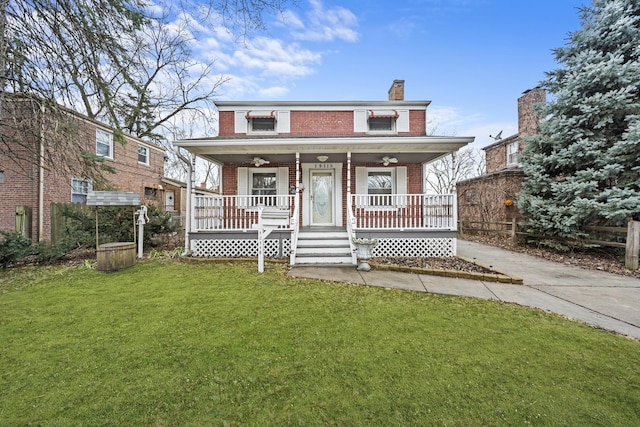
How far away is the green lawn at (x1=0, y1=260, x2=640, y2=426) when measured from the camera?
195 centimetres

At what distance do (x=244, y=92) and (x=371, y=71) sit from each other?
6.05 meters

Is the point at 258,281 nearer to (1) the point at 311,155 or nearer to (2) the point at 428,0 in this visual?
(1) the point at 311,155

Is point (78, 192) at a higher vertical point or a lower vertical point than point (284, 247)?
higher

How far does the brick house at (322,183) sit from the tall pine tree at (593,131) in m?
3.69

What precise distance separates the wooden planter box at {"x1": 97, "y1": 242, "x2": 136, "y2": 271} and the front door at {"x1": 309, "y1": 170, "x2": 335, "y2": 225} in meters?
5.74

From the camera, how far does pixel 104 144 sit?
12.8 metres

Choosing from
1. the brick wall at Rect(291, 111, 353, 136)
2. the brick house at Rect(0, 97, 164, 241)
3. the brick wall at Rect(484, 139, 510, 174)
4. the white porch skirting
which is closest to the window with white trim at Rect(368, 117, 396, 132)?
the brick wall at Rect(291, 111, 353, 136)

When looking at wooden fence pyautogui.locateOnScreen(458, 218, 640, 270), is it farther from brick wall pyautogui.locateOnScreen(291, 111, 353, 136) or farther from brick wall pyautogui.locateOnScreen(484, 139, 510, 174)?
brick wall pyautogui.locateOnScreen(291, 111, 353, 136)

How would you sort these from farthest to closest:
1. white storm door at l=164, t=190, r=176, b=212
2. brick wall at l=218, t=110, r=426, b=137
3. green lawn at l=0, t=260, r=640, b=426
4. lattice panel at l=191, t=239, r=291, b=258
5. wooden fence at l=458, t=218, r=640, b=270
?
1. white storm door at l=164, t=190, r=176, b=212
2. brick wall at l=218, t=110, r=426, b=137
3. lattice panel at l=191, t=239, r=291, b=258
4. wooden fence at l=458, t=218, r=640, b=270
5. green lawn at l=0, t=260, r=640, b=426

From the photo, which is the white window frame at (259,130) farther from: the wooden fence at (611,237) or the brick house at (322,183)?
the wooden fence at (611,237)

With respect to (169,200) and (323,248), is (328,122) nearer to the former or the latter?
(323,248)

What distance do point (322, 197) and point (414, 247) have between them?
3.85 metres

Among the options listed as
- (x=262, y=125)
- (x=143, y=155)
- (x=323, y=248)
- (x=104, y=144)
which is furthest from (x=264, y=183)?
(x=143, y=155)

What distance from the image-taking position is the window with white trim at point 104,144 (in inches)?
489
